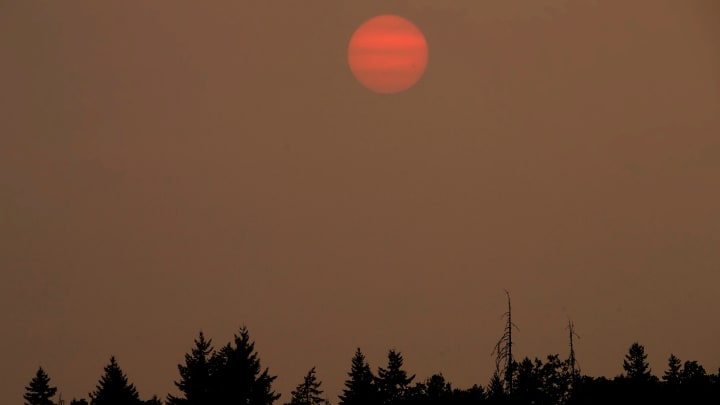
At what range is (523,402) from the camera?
10494 cm

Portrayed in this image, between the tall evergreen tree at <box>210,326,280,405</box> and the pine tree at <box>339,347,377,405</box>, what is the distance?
23.8 feet

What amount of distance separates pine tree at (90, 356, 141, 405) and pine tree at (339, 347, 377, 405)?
13.7 meters

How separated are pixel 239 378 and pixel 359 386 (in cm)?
1135

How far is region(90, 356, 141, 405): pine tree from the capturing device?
110m

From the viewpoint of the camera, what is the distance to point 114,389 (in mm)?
110000

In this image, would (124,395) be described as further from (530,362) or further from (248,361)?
(530,362)

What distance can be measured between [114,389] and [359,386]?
52.0 ft

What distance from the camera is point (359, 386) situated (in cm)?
11519

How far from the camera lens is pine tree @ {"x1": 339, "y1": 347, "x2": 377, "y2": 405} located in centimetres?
11362

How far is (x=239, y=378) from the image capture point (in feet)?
349

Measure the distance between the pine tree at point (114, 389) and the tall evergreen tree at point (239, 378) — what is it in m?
6.35

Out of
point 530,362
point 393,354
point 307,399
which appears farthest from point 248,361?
point 307,399

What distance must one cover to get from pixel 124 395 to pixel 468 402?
69.1ft

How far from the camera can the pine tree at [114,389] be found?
10950 cm
